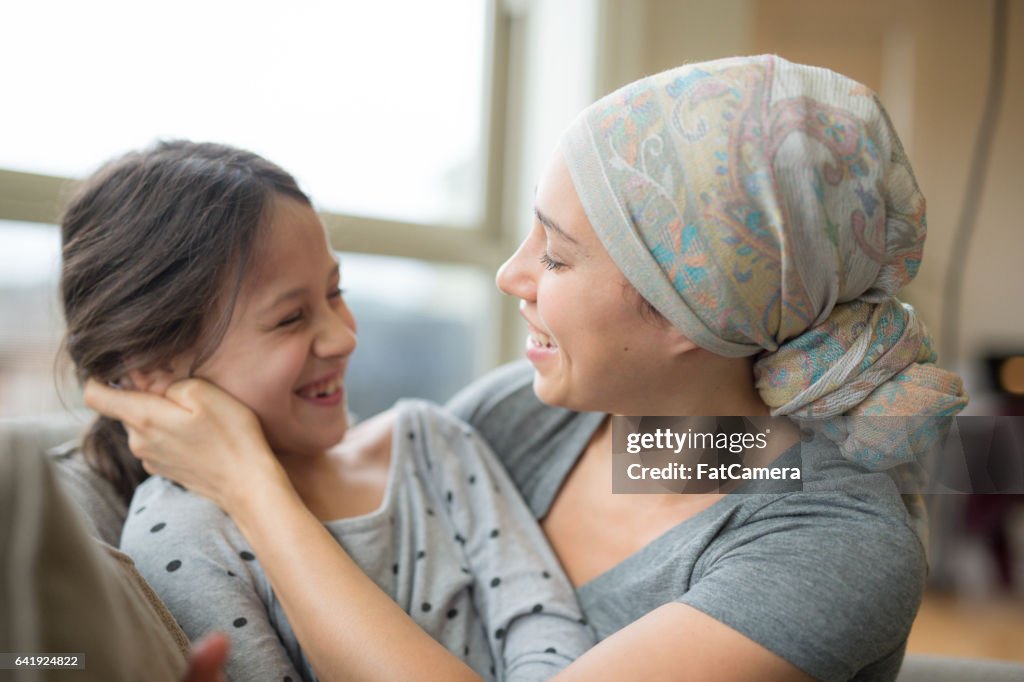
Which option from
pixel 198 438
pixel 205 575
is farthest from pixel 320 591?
pixel 198 438

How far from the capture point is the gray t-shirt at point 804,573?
33.7 inches

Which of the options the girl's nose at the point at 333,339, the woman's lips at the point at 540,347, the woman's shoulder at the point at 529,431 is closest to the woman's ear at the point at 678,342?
the woman's lips at the point at 540,347

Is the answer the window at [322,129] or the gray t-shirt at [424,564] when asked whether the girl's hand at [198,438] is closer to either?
the gray t-shirt at [424,564]

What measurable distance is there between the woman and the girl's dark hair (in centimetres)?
7

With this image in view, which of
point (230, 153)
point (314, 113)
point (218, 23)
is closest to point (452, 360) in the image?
point (314, 113)

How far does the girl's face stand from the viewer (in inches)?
43.6

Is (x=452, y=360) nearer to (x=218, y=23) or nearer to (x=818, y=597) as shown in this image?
(x=218, y=23)

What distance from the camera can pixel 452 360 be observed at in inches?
98.7

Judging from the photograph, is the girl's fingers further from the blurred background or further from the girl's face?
the blurred background

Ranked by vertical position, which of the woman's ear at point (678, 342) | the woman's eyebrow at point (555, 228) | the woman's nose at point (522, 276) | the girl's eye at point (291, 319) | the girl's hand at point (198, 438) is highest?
the woman's eyebrow at point (555, 228)

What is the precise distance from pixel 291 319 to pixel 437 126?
1374mm

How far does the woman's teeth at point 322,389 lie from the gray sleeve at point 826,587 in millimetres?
592

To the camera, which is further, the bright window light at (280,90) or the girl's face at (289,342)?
the bright window light at (280,90)

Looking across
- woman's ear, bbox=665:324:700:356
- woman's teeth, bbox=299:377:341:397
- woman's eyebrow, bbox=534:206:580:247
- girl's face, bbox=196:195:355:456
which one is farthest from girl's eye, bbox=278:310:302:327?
woman's ear, bbox=665:324:700:356
